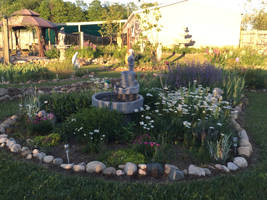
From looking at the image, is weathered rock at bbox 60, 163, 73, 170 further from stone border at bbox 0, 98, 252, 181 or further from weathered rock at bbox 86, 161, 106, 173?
weathered rock at bbox 86, 161, 106, 173

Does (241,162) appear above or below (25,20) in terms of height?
below

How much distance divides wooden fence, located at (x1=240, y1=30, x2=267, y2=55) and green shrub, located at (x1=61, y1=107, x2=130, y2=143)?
18.1m

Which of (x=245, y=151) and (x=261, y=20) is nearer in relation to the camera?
(x=245, y=151)

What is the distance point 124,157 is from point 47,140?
4.75 ft

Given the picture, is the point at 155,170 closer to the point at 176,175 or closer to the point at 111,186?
the point at 176,175

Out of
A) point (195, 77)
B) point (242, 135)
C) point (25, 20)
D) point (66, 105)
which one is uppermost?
point (25, 20)

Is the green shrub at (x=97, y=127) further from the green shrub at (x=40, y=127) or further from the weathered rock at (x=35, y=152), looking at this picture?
the weathered rock at (x=35, y=152)

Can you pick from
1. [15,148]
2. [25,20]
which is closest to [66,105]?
[15,148]

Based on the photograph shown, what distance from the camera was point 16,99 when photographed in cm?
710

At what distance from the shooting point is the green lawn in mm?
2928

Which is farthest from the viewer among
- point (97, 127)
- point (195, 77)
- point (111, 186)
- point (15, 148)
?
point (195, 77)

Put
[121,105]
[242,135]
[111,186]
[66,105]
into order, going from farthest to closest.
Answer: [66,105]
[121,105]
[242,135]
[111,186]

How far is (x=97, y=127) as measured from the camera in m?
4.28

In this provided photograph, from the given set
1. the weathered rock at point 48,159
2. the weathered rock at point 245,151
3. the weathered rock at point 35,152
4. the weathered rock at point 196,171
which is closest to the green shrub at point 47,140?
the weathered rock at point 35,152
